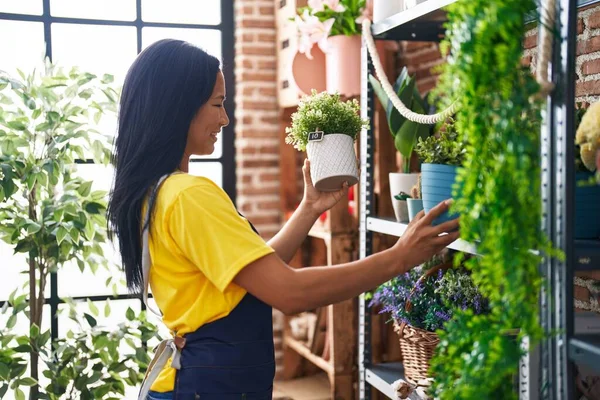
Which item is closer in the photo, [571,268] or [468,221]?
[468,221]

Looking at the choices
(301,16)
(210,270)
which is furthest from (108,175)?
(210,270)

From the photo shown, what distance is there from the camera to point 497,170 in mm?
1070

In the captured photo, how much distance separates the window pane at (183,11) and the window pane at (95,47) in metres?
0.13

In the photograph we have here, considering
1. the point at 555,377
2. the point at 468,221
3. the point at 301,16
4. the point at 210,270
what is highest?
the point at 301,16

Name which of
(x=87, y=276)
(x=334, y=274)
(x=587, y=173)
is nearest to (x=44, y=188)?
(x=87, y=276)

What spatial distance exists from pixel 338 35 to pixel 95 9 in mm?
1279

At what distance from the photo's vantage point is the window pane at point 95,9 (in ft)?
11.0

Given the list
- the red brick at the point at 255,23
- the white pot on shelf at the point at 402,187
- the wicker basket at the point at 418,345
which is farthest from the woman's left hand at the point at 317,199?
the red brick at the point at 255,23

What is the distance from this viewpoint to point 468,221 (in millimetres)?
1128

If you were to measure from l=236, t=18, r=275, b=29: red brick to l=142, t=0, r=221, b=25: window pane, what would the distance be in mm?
173

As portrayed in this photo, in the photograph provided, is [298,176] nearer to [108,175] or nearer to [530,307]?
[108,175]

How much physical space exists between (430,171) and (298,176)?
6.27 ft

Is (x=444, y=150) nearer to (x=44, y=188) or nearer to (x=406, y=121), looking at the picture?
(x=406, y=121)

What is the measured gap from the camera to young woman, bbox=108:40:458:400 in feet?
4.83
